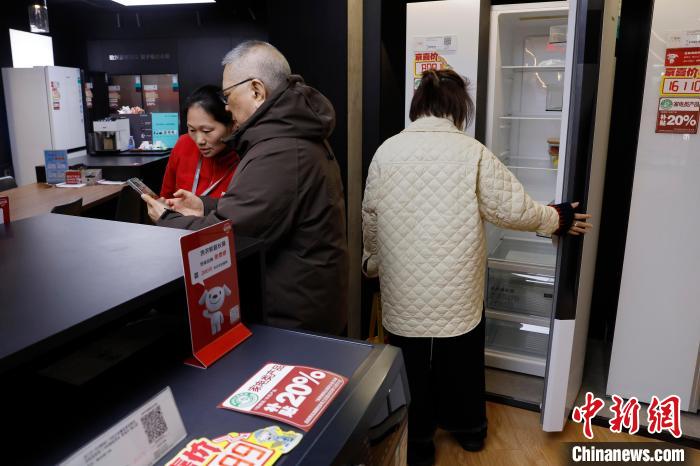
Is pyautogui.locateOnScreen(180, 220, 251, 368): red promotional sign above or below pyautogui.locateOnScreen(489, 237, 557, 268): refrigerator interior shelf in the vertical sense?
above

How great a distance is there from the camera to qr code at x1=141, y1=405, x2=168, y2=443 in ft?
2.25

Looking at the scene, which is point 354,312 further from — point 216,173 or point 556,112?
point 556,112

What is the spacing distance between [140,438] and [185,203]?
1.12 meters

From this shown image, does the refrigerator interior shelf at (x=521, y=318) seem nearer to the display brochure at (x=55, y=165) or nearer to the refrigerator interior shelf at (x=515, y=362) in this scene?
the refrigerator interior shelf at (x=515, y=362)

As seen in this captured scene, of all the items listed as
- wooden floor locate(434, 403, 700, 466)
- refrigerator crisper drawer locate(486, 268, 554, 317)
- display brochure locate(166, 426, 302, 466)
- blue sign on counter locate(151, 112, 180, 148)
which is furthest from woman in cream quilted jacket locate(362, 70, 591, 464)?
blue sign on counter locate(151, 112, 180, 148)

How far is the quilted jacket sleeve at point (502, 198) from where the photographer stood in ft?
7.29

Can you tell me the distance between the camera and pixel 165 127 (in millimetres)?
8477

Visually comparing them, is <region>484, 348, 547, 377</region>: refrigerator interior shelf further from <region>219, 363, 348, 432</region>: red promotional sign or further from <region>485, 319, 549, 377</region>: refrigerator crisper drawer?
<region>219, 363, 348, 432</region>: red promotional sign

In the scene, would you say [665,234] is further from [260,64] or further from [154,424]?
[154,424]

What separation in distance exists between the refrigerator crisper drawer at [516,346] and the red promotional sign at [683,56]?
1.67 meters

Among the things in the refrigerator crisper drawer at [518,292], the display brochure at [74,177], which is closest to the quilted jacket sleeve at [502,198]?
the refrigerator crisper drawer at [518,292]

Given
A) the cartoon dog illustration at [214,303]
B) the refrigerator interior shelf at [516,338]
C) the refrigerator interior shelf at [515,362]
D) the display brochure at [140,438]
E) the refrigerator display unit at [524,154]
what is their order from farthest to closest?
the refrigerator interior shelf at [516,338], the refrigerator interior shelf at [515,362], the refrigerator display unit at [524,154], the cartoon dog illustration at [214,303], the display brochure at [140,438]

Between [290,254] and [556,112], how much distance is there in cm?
261

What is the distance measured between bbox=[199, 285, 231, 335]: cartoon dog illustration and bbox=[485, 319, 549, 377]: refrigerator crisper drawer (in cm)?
276
